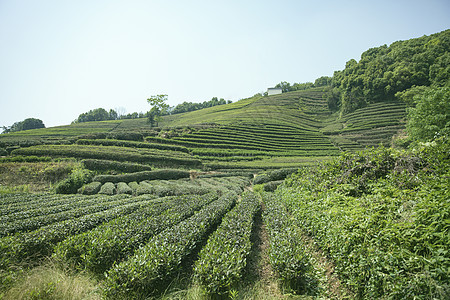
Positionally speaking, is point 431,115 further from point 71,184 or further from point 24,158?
point 24,158

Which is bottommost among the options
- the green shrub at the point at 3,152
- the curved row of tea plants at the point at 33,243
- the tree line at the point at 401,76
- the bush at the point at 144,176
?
the bush at the point at 144,176

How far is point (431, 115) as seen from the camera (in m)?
23.7

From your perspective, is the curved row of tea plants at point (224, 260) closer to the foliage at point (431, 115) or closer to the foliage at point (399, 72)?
the foliage at point (431, 115)

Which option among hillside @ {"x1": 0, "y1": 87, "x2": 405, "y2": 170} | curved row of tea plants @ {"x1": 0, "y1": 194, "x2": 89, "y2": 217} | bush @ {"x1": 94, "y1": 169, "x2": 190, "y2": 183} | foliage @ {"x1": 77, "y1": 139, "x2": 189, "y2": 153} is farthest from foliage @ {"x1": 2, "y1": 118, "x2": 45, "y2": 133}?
curved row of tea plants @ {"x1": 0, "y1": 194, "x2": 89, "y2": 217}

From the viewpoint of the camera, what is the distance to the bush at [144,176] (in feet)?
91.1

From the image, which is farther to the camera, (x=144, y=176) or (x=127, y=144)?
(x=127, y=144)

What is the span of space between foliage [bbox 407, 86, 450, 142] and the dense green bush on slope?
2331 cm

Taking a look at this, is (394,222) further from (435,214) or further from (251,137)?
(251,137)

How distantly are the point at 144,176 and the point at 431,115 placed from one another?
3785 centimetres

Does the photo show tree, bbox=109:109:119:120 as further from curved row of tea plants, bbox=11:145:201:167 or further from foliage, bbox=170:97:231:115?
curved row of tea plants, bbox=11:145:201:167

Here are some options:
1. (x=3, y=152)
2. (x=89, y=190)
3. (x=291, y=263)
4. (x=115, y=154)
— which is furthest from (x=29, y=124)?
(x=291, y=263)

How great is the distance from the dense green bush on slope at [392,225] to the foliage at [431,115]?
2331 cm

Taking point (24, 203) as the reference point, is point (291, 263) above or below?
above

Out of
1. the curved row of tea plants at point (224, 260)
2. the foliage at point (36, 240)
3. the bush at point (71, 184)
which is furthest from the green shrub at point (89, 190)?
the curved row of tea plants at point (224, 260)
